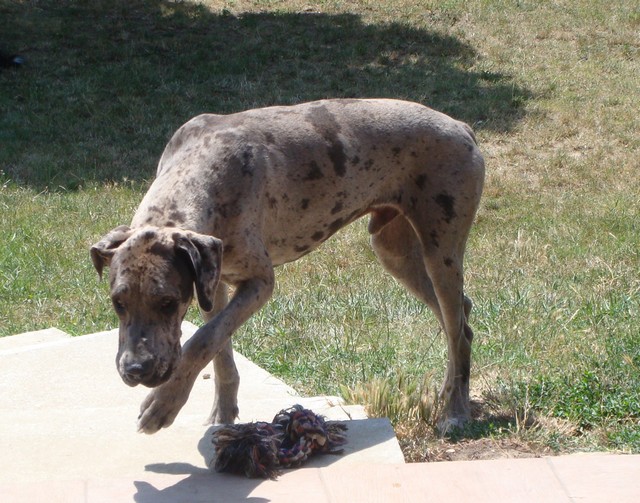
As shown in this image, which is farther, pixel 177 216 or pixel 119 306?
Answer: pixel 177 216

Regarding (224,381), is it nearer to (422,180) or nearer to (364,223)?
(422,180)

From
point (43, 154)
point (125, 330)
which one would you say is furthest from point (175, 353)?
point (43, 154)

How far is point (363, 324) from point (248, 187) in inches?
93.9

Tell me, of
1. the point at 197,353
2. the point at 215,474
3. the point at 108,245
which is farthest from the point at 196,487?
the point at 108,245

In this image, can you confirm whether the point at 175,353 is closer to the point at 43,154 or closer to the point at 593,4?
the point at 43,154

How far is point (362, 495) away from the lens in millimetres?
3557

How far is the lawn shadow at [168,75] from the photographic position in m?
13.0

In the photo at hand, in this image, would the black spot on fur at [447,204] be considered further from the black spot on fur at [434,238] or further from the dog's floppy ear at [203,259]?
the dog's floppy ear at [203,259]

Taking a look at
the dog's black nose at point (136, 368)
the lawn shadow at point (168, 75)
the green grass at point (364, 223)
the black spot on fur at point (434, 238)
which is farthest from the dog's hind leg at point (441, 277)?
the lawn shadow at point (168, 75)

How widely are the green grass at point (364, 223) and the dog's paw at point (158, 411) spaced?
3.79ft

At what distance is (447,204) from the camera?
5.51 metres

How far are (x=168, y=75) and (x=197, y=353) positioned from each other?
11302mm

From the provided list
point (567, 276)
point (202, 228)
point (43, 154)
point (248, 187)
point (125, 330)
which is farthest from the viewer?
point (43, 154)

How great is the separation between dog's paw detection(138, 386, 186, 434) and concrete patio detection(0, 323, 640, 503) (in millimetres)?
150
